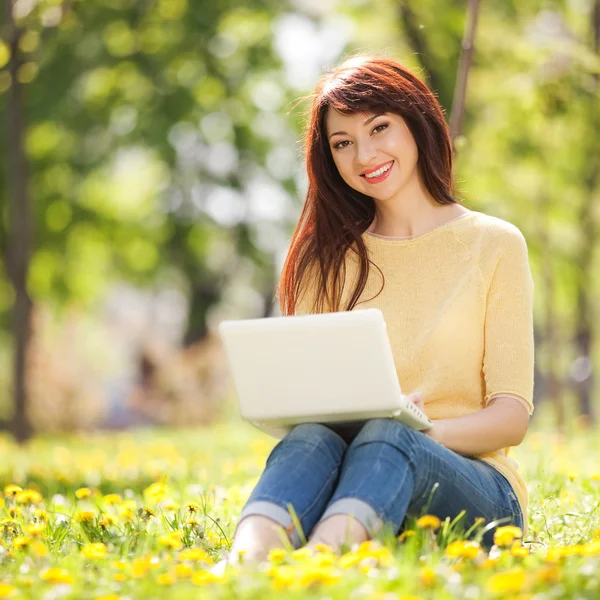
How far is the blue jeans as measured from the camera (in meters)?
2.44

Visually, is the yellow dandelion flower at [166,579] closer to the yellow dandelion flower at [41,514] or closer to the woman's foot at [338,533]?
the woman's foot at [338,533]

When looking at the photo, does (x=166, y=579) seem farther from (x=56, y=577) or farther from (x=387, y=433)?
(x=387, y=433)

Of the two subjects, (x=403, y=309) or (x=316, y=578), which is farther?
(x=403, y=309)

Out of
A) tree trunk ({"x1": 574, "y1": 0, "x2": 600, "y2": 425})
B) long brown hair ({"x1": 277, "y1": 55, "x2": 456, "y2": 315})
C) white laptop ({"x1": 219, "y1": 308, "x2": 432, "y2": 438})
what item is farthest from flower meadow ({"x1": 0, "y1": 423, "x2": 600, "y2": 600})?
tree trunk ({"x1": 574, "y1": 0, "x2": 600, "y2": 425})

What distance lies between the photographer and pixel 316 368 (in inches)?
98.3

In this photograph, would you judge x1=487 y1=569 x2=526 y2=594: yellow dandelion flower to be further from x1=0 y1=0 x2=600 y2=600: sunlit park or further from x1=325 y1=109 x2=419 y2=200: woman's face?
x1=325 y1=109 x2=419 y2=200: woman's face

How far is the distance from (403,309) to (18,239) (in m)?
6.66

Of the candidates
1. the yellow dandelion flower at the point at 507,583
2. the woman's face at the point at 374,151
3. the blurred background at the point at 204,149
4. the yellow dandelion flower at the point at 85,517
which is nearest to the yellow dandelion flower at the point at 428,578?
the yellow dandelion flower at the point at 507,583

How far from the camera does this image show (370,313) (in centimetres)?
242

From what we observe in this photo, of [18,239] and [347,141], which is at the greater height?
[347,141]

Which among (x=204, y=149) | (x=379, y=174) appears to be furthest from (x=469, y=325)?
(x=204, y=149)

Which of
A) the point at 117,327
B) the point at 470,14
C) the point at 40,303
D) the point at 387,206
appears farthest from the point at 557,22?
the point at 117,327

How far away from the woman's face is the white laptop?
0.85 metres

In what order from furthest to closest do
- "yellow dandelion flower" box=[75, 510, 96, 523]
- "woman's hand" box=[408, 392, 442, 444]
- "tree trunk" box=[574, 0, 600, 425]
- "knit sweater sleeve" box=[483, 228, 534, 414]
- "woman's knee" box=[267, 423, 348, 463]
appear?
"tree trunk" box=[574, 0, 600, 425] < "yellow dandelion flower" box=[75, 510, 96, 523] < "knit sweater sleeve" box=[483, 228, 534, 414] < "woman's hand" box=[408, 392, 442, 444] < "woman's knee" box=[267, 423, 348, 463]
